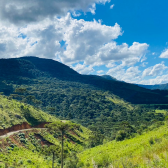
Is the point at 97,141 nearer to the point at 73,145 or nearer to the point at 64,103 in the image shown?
the point at 73,145

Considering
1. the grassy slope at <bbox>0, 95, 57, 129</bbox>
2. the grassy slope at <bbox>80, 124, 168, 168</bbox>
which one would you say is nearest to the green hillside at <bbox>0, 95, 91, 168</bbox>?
the grassy slope at <bbox>0, 95, 57, 129</bbox>

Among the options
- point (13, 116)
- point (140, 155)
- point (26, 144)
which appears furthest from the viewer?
point (13, 116)

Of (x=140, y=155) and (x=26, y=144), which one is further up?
(x=140, y=155)

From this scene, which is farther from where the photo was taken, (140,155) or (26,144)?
(26,144)

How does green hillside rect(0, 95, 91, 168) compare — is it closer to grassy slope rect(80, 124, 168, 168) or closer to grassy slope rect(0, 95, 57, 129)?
grassy slope rect(0, 95, 57, 129)

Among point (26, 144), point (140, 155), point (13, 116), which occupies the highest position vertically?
point (140, 155)

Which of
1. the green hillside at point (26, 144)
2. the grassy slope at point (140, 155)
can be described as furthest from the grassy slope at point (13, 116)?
the grassy slope at point (140, 155)

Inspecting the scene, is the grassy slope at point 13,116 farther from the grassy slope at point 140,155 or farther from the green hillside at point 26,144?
the grassy slope at point 140,155

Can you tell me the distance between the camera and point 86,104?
19425cm

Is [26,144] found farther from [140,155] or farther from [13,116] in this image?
[140,155]

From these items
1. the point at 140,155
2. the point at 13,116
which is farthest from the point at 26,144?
the point at 140,155

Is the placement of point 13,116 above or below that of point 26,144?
above

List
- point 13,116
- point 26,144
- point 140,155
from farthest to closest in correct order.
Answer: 1. point 13,116
2. point 26,144
3. point 140,155

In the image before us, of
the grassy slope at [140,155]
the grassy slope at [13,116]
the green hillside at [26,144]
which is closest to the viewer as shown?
the grassy slope at [140,155]
